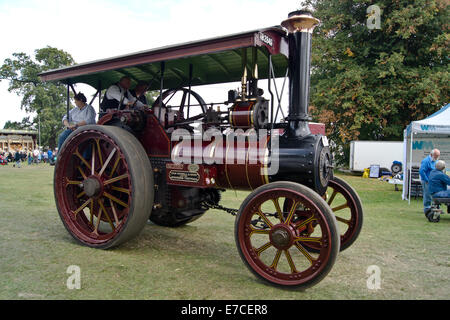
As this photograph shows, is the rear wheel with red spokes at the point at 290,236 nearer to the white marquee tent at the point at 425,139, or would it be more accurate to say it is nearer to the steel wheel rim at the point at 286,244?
the steel wheel rim at the point at 286,244

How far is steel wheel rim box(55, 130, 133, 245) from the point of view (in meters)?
3.71

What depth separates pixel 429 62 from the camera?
1698cm

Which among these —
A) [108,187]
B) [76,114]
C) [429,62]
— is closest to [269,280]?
[108,187]

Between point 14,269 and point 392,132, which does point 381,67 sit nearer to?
point 392,132

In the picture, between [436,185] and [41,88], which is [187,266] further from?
[41,88]

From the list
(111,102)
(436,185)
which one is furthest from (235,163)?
(436,185)

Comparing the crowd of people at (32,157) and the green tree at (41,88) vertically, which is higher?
the green tree at (41,88)

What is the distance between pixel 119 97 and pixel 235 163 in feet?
6.27

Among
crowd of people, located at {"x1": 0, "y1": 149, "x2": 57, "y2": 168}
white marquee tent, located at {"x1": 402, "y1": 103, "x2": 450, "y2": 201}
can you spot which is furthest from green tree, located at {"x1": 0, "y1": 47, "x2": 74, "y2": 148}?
white marquee tent, located at {"x1": 402, "y1": 103, "x2": 450, "y2": 201}

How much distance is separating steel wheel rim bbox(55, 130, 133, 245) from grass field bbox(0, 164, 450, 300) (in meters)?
0.22

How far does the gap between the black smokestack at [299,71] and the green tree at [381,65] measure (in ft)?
44.8

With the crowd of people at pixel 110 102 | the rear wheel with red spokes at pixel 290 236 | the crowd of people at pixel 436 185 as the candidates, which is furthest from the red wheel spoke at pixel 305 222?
the crowd of people at pixel 436 185

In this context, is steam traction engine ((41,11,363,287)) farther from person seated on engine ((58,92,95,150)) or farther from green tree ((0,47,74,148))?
green tree ((0,47,74,148))

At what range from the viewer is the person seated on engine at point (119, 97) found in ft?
14.4
